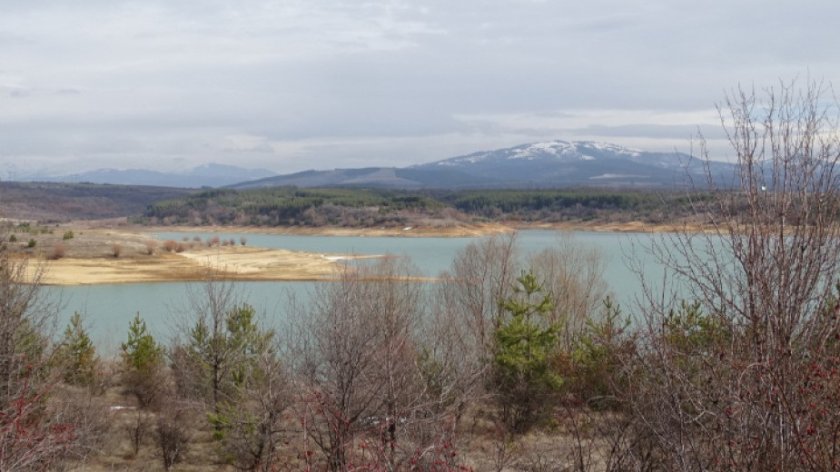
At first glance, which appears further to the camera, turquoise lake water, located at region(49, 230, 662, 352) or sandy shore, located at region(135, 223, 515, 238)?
sandy shore, located at region(135, 223, 515, 238)

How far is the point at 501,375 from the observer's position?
20547mm

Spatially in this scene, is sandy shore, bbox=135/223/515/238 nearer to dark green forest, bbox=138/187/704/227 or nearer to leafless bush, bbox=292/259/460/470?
dark green forest, bbox=138/187/704/227

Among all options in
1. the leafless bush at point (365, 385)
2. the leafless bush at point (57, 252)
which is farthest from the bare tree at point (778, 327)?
the leafless bush at point (57, 252)

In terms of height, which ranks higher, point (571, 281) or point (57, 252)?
point (571, 281)

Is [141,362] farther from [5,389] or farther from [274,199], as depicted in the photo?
[274,199]

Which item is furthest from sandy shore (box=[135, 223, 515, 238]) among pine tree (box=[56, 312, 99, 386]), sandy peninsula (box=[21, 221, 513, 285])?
pine tree (box=[56, 312, 99, 386])

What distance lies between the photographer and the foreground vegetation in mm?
5402

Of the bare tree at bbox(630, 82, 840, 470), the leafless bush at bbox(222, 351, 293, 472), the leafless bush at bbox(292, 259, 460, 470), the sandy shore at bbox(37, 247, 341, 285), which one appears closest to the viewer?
the bare tree at bbox(630, 82, 840, 470)

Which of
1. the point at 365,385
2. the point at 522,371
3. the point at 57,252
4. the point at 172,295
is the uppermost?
the point at 365,385

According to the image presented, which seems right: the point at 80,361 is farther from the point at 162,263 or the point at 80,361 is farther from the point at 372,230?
the point at 372,230

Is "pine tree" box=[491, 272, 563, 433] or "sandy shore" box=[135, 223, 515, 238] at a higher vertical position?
"pine tree" box=[491, 272, 563, 433]

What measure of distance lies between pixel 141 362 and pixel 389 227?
88.0 metres

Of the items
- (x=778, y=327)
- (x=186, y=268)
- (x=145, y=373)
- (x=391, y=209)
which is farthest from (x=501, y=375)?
(x=391, y=209)

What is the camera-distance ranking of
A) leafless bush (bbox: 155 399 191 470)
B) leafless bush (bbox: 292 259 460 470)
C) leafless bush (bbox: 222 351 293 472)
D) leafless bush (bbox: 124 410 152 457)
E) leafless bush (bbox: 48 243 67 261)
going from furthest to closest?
leafless bush (bbox: 48 243 67 261)
leafless bush (bbox: 124 410 152 457)
leafless bush (bbox: 155 399 191 470)
leafless bush (bbox: 222 351 293 472)
leafless bush (bbox: 292 259 460 470)
